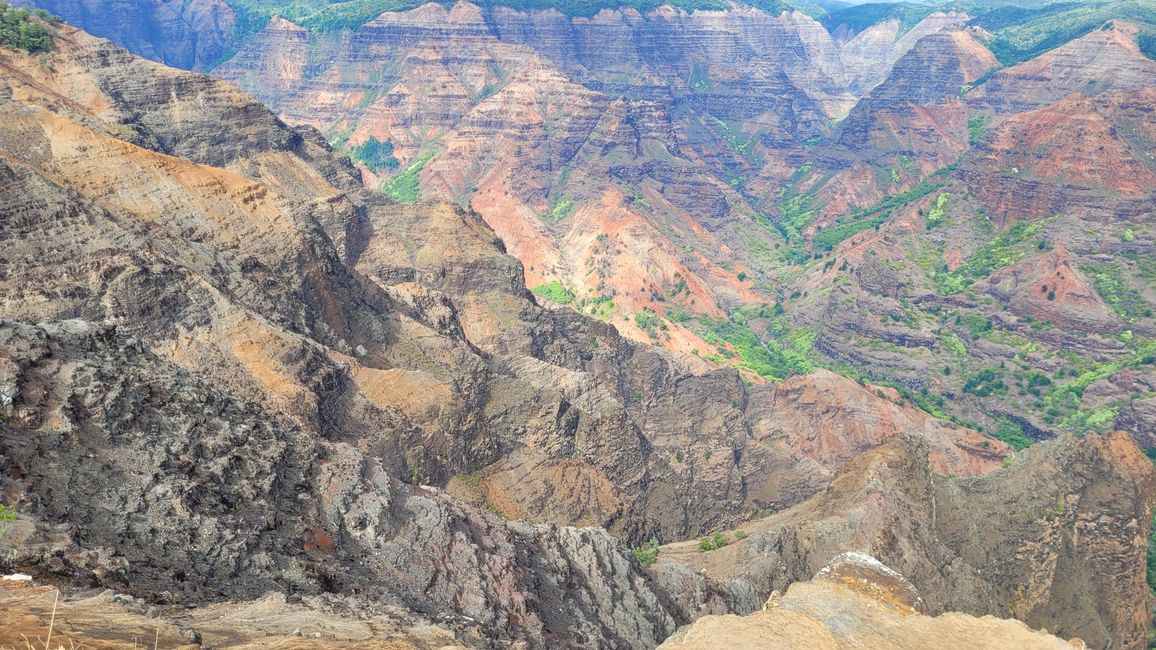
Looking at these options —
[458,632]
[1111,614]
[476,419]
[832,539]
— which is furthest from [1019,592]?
[458,632]

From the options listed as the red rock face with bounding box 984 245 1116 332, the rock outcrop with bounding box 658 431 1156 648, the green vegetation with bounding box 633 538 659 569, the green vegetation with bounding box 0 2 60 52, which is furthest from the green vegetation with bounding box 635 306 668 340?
the green vegetation with bounding box 0 2 60 52

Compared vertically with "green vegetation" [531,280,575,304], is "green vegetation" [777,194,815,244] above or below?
below

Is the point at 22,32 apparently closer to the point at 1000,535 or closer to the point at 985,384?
the point at 1000,535

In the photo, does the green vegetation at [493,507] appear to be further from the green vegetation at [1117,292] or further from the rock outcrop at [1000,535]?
the green vegetation at [1117,292]

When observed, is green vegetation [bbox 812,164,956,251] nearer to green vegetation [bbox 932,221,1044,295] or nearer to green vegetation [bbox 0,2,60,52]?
green vegetation [bbox 932,221,1044,295]

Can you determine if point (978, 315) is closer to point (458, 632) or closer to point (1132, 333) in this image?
point (1132, 333)

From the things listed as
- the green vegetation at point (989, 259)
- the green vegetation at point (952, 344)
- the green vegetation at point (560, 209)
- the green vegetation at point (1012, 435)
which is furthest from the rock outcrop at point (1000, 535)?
the green vegetation at point (560, 209)

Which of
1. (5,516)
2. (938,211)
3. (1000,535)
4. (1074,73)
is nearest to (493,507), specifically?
(1000,535)
